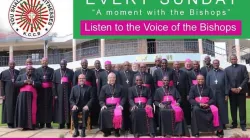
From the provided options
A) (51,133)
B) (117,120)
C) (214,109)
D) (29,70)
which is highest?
(29,70)

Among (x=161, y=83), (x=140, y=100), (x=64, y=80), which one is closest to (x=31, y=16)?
(x=64, y=80)

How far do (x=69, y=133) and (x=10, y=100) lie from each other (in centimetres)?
239

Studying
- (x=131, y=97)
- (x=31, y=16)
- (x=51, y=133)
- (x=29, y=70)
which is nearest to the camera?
(x=31, y=16)

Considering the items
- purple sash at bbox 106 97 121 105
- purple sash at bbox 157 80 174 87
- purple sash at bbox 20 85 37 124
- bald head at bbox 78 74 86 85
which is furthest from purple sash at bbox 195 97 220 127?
purple sash at bbox 20 85 37 124

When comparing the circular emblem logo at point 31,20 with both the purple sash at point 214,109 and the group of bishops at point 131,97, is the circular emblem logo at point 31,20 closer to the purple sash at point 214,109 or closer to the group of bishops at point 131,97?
the group of bishops at point 131,97

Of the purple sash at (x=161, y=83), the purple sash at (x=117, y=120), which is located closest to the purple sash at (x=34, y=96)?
the purple sash at (x=117, y=120)

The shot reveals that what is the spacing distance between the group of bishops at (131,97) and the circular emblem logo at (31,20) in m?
1.07

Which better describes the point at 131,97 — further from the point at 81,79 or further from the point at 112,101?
the point at 81,79

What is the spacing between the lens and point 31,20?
7.52 metres

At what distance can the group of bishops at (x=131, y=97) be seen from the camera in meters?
7.37

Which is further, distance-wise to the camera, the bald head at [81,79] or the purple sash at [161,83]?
the purple sash at [161,83]

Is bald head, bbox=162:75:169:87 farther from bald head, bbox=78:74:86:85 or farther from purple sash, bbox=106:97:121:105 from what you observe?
bald head, bbox=78:74:86:85

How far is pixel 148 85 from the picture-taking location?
8.23 meters

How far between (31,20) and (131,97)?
2.85 meters
